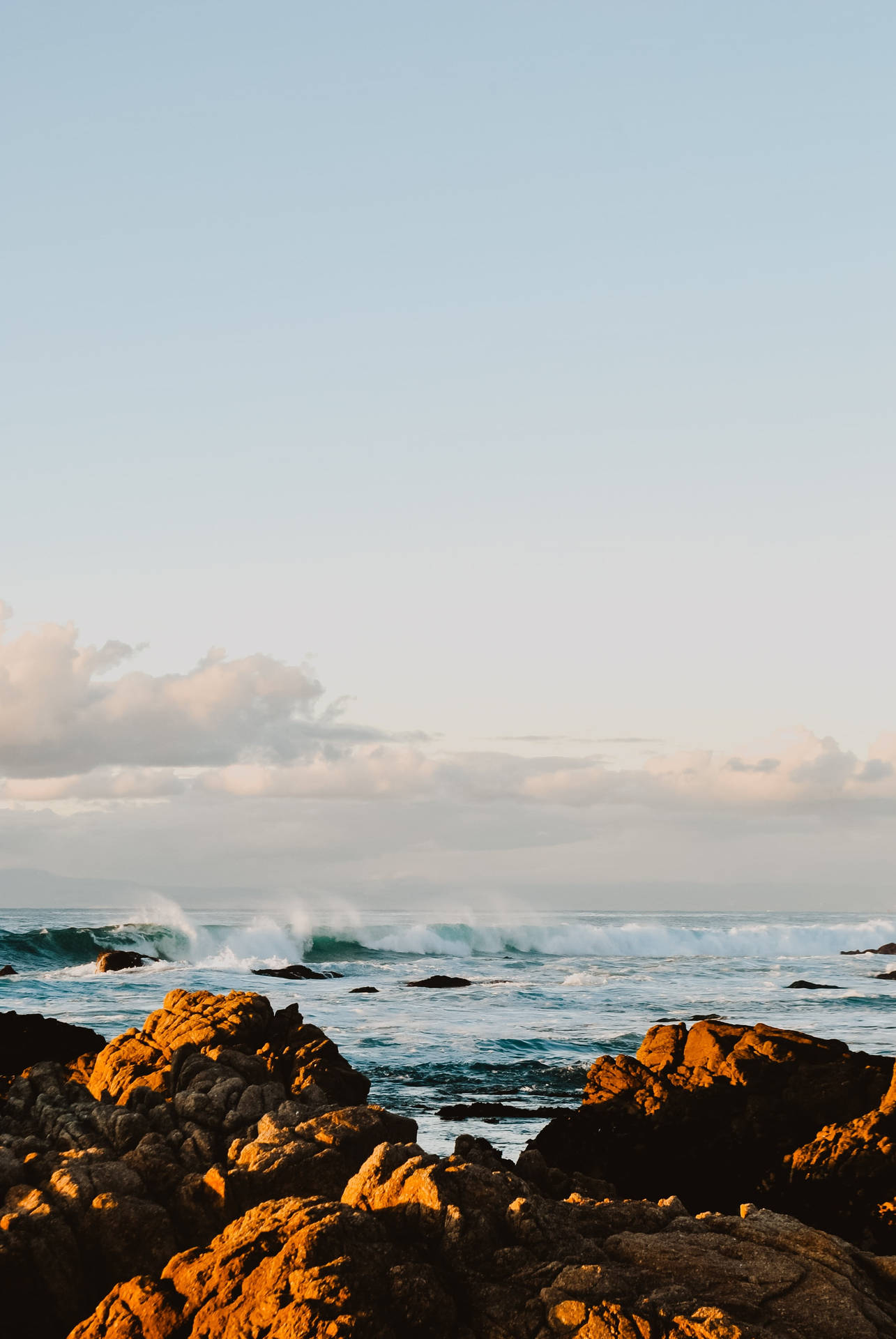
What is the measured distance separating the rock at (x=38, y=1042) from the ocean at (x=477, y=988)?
4.60m

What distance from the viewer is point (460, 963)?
60.3 metres

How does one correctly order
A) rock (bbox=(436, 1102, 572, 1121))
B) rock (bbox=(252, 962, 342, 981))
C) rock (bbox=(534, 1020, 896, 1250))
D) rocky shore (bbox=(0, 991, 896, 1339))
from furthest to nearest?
rock (bbox=(252, 962, 342, 981))
rock (bbox=(436, 1102, 572, 1121))
rock (bbox=(534, 1020, 896, 1250))
rocky shore (bbox=(0, 991, 896, 1339))

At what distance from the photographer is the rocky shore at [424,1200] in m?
6.60

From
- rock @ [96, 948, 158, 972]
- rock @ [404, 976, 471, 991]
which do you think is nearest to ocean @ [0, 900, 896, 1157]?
rock @ [404, 976, 471, 991]

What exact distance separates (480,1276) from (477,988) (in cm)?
3410

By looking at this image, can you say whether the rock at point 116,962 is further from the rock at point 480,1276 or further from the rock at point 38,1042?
the rock at point 480,1276

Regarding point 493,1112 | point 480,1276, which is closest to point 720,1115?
point 493,1112

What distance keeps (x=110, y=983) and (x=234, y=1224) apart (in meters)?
33.4

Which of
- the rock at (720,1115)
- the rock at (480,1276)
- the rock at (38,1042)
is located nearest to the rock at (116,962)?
the rock at (38,1042)

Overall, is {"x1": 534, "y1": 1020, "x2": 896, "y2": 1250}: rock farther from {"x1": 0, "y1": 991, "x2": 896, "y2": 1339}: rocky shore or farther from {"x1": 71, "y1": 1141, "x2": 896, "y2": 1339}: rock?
{"x1": 71, "y1": 1141, "x2": 896, "y2": 1339}: rock

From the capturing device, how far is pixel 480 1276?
7.03 meters

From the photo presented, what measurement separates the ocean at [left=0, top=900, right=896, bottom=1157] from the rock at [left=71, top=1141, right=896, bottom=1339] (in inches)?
241

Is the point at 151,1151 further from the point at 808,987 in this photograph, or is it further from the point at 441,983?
the point at 808,987

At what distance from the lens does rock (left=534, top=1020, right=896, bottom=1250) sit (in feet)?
40.1
